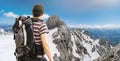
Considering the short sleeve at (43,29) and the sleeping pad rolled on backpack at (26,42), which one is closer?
the short sleeve at (43,29)

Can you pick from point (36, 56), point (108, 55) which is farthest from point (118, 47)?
point (36, 56)

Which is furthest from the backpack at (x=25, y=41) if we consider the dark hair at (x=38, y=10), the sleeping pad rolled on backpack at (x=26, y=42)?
the dark hair at (x=38, y=10)

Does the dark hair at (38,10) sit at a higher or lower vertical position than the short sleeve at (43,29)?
higher

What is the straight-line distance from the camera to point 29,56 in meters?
10.6

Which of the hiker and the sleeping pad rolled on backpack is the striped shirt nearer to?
the hiker

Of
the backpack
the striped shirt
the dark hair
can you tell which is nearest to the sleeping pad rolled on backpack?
A: the backpack

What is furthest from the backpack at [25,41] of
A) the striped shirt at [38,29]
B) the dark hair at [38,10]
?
the dark hair at [38,10]

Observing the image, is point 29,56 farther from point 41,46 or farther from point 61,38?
point 61,38

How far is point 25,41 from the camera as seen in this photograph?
1047 cm

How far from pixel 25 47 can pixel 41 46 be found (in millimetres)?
557

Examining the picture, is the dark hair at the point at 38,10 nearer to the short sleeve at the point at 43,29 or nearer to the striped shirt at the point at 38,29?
the striped shirt at the point at 38,29

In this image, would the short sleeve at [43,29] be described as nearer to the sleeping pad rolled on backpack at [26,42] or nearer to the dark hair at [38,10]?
the sleeping pad rolled on backpack at [26,42]

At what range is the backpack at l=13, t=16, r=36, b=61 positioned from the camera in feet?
34.2

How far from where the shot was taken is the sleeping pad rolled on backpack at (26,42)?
34.1 feet
